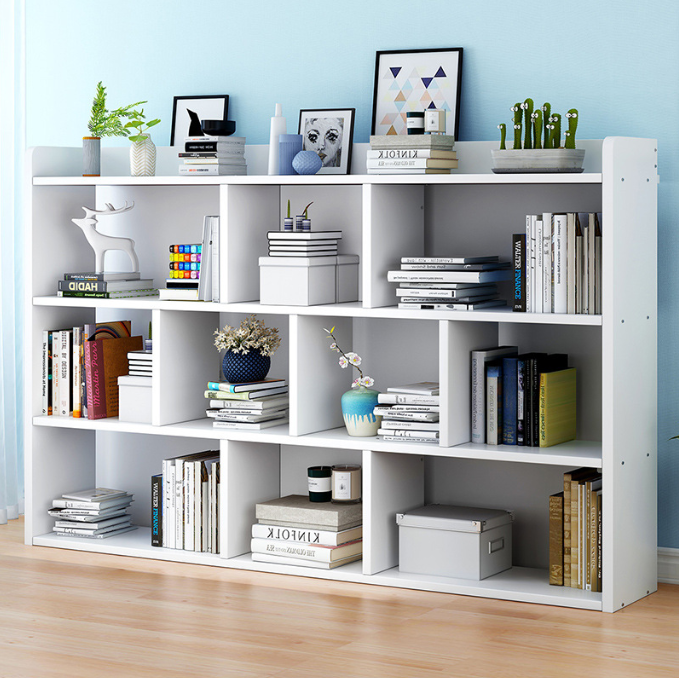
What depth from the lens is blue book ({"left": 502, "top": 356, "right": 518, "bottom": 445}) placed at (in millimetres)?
3332

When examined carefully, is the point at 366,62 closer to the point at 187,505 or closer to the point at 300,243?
the point at 300,243

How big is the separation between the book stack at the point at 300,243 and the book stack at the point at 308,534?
0.79 metres

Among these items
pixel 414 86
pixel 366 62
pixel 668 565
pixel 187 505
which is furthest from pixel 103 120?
pixel 668 565

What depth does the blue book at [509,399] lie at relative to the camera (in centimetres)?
333

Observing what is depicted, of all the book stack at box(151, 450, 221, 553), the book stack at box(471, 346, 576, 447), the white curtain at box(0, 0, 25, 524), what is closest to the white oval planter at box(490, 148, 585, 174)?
the book stack at box(471, 346, 576, 447)

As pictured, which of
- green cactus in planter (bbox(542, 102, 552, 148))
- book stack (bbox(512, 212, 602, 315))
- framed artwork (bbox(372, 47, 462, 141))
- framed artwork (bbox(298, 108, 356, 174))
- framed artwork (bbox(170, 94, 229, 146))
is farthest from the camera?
framed artwork (bbox(170, 94, 229, 146))

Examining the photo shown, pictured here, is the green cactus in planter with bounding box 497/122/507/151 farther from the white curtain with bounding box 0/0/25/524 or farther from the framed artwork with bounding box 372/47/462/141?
the white curtain with bounding box 0/0/25/524

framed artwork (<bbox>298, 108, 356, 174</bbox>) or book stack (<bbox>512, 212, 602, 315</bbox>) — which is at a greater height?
framed artwork (<bbox>298, 108, 356, 174</bbox>)

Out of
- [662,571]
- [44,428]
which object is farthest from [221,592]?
[662,571]

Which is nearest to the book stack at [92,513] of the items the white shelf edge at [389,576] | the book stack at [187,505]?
the white shelf edge at [389,576]

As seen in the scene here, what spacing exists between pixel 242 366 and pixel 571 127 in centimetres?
126

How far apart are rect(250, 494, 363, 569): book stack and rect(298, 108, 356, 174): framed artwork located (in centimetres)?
108

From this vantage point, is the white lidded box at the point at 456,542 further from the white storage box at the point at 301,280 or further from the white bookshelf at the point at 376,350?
the white storage box at the point at 301,280

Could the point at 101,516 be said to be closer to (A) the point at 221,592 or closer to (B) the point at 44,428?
(B) the point at 44,428
